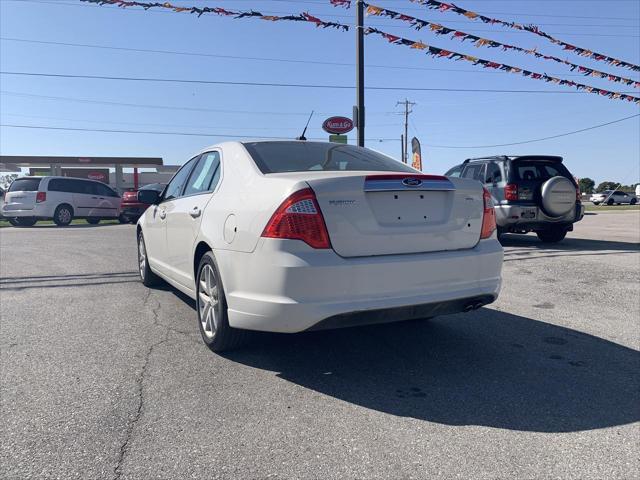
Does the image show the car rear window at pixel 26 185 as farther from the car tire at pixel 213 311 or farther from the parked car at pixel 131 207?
the car tire at pixel 213 311

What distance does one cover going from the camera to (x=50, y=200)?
1850cm

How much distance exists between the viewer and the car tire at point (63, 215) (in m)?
18.7

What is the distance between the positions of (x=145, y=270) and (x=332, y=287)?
398 centimetres

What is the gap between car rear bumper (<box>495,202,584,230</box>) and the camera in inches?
393

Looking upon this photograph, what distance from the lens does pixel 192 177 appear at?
5.04m

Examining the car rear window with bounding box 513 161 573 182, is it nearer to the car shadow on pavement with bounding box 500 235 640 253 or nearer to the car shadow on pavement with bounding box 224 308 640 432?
Answer: the car shadow on pavement with bounding box 500 235 640 253

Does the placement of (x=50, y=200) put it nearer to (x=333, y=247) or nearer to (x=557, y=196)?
(x=557, y=196)

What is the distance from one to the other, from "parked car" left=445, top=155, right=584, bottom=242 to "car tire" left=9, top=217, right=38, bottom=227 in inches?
628

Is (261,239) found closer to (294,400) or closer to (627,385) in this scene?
(294,400)

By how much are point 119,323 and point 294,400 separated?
2.39 metres

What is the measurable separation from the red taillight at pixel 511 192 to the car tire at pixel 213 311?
7560 mm

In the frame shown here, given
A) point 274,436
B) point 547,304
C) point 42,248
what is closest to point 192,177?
point 274,436

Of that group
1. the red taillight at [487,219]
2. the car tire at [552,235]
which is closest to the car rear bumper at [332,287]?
the red taillight at [487,219]

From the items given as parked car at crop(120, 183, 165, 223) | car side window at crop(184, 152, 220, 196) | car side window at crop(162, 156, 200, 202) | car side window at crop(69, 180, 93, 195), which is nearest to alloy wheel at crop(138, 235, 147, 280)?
car side window at crop(162, 156, 200, 202)
